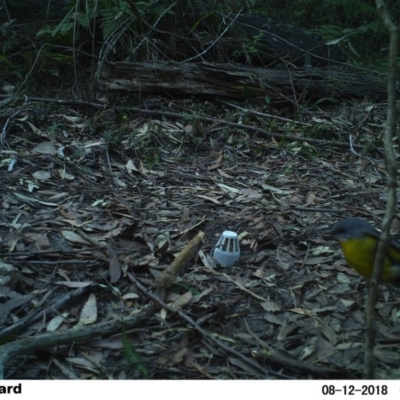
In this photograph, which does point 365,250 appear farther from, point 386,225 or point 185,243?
point 185,243

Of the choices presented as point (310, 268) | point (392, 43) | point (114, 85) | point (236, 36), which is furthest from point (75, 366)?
point (236, 36)

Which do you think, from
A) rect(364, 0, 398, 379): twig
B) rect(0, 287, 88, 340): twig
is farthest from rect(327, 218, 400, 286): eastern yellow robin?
rect(0, 287, 88, 340): twig

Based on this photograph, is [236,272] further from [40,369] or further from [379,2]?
[379,2]

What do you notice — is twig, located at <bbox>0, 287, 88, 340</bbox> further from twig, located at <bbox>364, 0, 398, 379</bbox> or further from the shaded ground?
twig, located at <bbox>364, 0, 398, 379</bbox>

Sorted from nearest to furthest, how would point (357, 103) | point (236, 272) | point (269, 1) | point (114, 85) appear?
point (236, 272)
point (114, 85)
point (357, 103)
point (269, 1)

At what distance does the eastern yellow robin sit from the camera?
9.25 feet

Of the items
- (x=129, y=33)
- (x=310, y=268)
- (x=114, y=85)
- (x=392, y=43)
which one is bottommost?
(x=310, y=268)

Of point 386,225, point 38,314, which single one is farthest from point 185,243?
point 386,225

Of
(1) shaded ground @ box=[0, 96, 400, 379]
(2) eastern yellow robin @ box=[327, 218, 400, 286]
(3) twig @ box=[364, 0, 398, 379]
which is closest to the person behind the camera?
(3) twig @ box=[364, 0, 398, 379]

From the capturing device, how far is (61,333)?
2496 millimetres

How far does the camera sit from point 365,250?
283 centimetres

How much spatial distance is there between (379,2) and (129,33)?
4427 millimetres

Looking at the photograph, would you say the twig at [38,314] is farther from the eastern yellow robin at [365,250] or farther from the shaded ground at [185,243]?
the eastern yellow robin at [365,250]

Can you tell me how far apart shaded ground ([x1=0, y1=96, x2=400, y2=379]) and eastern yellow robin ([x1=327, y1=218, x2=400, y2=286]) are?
0.23m
